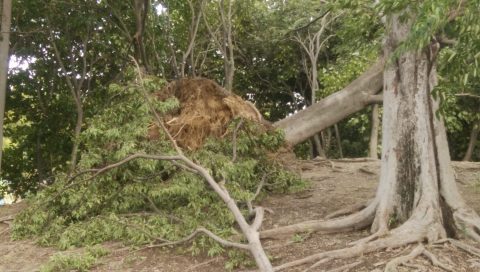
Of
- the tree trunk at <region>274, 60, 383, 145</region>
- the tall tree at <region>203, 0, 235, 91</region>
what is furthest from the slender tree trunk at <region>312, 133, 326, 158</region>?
the tree trunk at <region>274, 60, 383, 145</region>

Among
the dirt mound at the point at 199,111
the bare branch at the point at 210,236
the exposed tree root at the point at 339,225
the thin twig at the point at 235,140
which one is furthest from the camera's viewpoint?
the dirt mound at the point at 199,111

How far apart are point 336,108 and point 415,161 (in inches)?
181

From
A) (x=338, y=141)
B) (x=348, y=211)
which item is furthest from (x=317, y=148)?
(x=348, y=211)

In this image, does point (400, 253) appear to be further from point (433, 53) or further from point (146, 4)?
point (146, 4)

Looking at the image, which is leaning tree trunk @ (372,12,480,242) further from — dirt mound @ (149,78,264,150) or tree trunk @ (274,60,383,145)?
tree trunk @ (274,60,383,145)

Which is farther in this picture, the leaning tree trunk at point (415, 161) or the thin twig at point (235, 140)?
the thin twig at point (235, 140)

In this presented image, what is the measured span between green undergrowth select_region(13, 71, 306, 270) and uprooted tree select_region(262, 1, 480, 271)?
101 cm

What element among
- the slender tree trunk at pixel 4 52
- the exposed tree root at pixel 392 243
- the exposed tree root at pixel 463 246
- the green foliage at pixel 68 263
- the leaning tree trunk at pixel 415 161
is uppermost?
the slender tree trunk at pixel 4 52

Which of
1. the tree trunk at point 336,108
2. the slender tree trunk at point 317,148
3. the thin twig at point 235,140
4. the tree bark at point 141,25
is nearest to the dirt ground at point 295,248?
the thin twig at point 235,140

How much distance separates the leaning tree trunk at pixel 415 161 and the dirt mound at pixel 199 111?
277cm

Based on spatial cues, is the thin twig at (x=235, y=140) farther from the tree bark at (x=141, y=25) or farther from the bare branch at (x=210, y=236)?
the tree bark at (x=141, y=25)

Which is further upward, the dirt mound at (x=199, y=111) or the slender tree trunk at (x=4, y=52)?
the slender tree trunk at (x=4, y=52)

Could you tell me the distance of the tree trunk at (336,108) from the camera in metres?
10.7

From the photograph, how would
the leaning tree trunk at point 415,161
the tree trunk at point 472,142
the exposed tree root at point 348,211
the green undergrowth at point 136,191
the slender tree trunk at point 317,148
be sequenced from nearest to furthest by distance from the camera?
the leaning tree trunk at point 415,161, the green undergrowth at point 136,191, the exposed tree root at point 348,211, the tree trunk at point 472,142, the slender tree trunk at point 317,148
